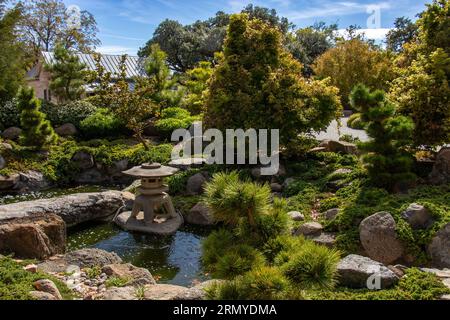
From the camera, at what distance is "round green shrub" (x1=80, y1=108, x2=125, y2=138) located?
18.0 m

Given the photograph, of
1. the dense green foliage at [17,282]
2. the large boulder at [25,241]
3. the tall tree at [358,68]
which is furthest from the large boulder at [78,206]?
the tall tree at [358,68]

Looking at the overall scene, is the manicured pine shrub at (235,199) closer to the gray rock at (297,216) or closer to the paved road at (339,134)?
the gray rock at (297,216)

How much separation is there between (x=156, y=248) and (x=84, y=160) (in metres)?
7.34

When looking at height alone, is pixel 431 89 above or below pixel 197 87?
below

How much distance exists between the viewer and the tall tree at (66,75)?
21.8 metres

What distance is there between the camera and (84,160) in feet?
50.0

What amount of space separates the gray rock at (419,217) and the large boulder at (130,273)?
14.3ft

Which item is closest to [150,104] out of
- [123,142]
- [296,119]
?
[123,142]

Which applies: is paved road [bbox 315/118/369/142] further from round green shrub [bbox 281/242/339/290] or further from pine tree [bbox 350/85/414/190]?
round green shrub [bbox 281/242/339/290]

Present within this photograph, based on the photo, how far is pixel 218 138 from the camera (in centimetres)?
1228

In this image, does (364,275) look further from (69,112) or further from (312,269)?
(69,112)

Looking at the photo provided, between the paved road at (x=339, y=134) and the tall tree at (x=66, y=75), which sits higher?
the tall tree at (x=66, y=75)

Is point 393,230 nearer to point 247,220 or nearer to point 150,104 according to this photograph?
point 247,220
